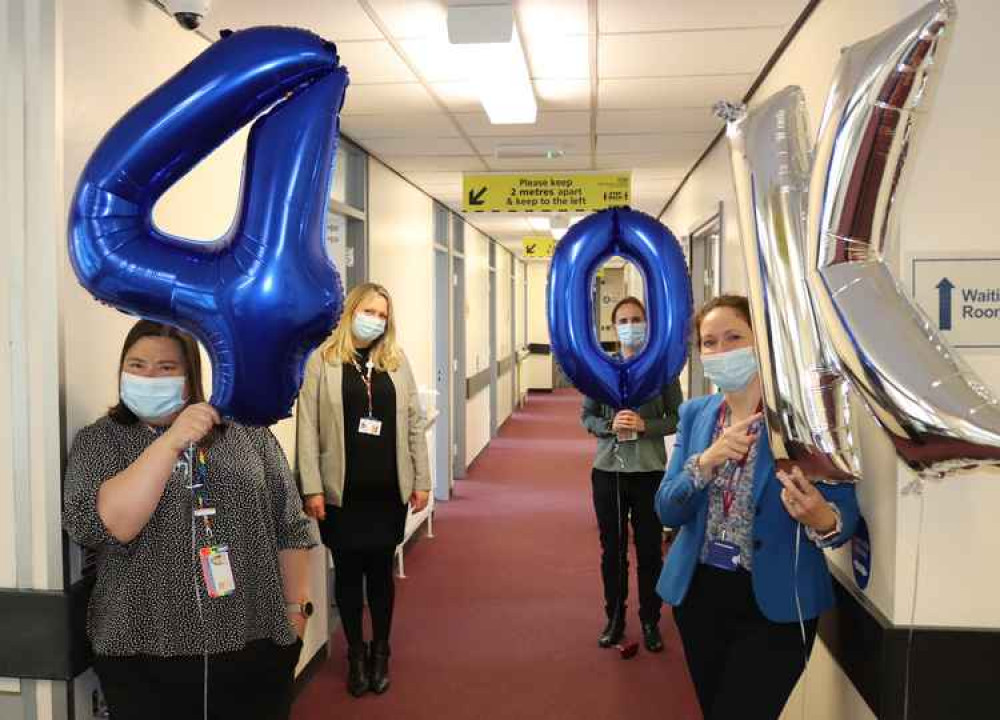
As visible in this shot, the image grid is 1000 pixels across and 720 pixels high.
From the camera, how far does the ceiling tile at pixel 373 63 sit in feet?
9.20

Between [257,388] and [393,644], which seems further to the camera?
[393,644]

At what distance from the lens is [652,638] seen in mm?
3684

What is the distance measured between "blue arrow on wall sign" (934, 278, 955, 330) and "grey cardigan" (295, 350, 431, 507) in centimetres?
186

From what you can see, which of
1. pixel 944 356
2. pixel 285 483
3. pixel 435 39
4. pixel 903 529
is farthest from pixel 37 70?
pixel 903 529


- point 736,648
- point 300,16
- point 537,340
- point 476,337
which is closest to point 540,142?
point 300,16

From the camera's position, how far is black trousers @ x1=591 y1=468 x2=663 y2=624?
3.47 metres

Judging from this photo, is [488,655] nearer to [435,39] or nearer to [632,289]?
[435,39]

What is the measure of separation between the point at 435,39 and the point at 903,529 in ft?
6.63

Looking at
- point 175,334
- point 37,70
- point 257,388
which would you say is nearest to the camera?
point 257,388

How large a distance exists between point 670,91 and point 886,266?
98.1 inches

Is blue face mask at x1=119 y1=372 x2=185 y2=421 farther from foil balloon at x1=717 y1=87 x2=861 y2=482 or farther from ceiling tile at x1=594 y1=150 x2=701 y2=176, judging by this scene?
ceiling tile at x1=594 y1=150 x2=701 y2=176

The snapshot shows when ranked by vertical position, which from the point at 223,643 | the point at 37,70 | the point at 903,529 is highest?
the point at 37,70

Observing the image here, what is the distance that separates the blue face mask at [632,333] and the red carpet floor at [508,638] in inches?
55.3

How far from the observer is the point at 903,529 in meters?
1.82
